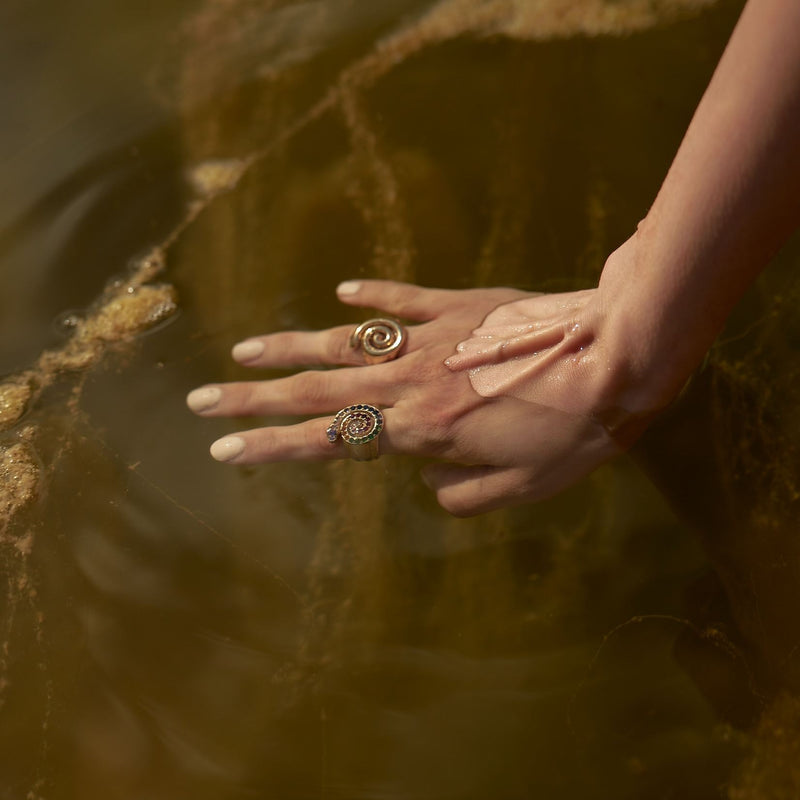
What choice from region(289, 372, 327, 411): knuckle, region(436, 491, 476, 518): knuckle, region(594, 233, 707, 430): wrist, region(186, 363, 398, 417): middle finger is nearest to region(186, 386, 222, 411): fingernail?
region(186, 363, 398, 417): middle finger

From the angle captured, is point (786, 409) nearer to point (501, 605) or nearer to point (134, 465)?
point (501, 605)

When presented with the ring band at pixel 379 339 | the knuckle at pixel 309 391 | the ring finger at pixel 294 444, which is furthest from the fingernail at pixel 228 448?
the ring band at pixel 379 339

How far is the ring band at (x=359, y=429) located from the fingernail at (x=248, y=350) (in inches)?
7.7

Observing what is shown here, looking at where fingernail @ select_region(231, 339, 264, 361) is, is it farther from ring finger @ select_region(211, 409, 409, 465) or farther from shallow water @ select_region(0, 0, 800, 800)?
ring finger @ select_region(211, 409, 409, 465)

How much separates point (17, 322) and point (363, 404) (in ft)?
2.07

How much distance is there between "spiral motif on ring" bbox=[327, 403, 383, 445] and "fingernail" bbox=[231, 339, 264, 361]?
0.20m

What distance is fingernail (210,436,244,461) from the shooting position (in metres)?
1.10

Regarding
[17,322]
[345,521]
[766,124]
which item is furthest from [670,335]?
[17,322]

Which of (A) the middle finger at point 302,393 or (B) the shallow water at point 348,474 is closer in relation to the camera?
(B) the shallow water at point 348,474

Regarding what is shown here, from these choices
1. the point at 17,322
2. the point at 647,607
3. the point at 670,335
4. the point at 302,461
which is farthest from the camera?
the point at 17,322

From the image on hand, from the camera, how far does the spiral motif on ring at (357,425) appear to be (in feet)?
3.48

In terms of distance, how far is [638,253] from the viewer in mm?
926

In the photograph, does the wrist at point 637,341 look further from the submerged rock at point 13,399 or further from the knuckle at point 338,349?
the submerged rock at point 13,399

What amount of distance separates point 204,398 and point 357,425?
25 cm
